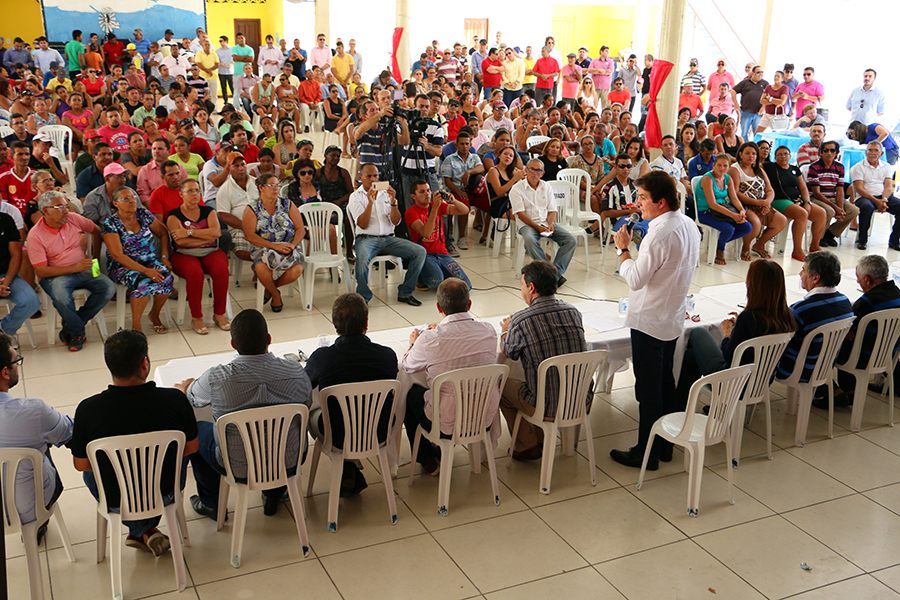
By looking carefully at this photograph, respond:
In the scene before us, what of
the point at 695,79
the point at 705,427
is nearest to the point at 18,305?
the point at 705,427

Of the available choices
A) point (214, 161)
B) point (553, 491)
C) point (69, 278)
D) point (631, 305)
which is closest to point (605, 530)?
point (553, 491)

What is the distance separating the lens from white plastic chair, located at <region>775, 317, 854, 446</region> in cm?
373

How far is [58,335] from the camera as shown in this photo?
5117mm

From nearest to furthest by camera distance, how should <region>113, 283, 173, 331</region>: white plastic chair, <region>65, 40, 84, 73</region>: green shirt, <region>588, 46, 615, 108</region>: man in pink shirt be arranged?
<region>113, 283, 173, 331</region>: white plastic chair
<region>588, 46, 615, 108</region>: man in pink shirt
<region>65, 40, 84, 73</region>: green shirt

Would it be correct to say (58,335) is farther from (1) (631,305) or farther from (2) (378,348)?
(1) (631,305)

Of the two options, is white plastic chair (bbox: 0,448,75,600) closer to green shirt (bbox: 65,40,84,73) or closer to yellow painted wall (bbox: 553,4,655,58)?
green shirt (bbox: 65,40,84,73)

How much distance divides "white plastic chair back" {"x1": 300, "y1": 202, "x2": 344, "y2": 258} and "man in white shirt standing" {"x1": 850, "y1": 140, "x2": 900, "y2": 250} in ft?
17.6

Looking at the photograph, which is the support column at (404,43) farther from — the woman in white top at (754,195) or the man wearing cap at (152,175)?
the man wearing cap at (152,175)

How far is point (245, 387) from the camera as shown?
2801 millimetres

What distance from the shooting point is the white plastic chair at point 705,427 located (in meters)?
3.12

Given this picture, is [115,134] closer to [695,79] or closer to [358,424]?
[358,424]

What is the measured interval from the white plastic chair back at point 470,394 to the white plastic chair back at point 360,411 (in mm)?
199

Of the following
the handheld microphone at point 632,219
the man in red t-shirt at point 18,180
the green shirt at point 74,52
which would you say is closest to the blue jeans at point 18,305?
the man in red t-shirt at point 18,180

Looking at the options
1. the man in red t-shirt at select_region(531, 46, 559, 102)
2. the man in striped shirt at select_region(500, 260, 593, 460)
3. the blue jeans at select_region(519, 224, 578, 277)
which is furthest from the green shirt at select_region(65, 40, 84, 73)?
the man in striped shirt at select_region(500, 260, 593, 460)
